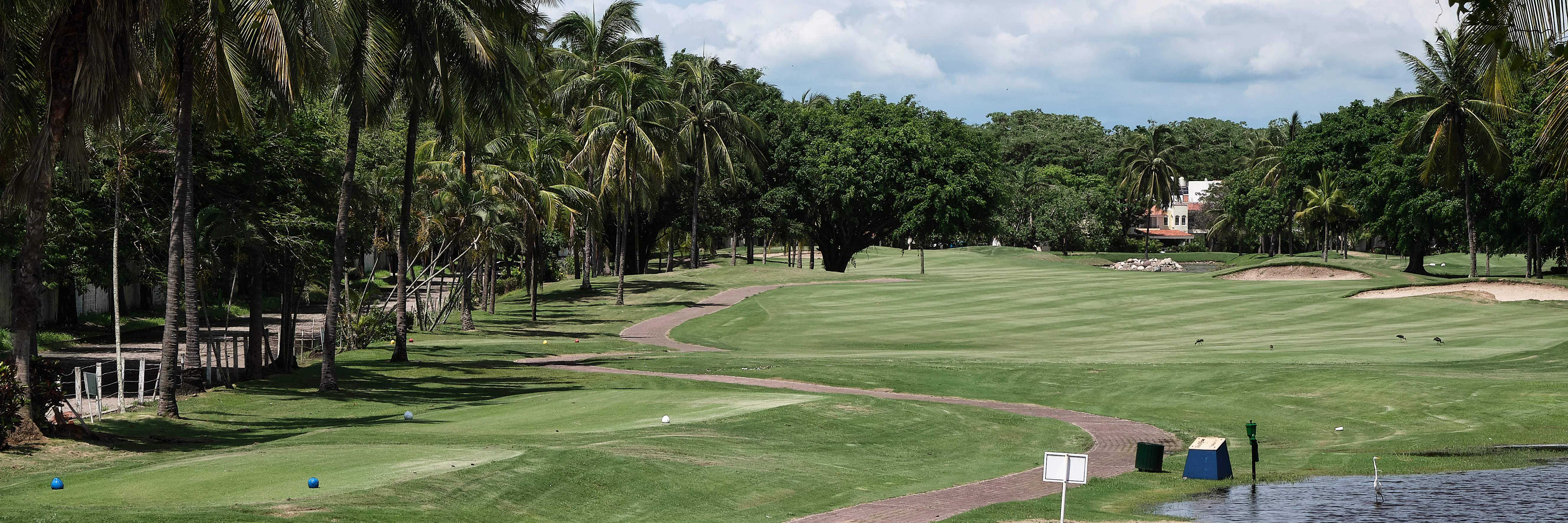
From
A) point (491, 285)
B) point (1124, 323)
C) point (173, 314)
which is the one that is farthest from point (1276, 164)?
point (173, 314)

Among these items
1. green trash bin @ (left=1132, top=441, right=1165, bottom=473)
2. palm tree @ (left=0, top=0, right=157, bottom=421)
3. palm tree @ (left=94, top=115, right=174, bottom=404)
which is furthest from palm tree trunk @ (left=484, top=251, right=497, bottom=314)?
green trash bin @ (left=1132, top=441, right=1165, bottom=473)

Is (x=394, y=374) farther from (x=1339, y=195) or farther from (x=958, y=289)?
(x=1339, y=195)

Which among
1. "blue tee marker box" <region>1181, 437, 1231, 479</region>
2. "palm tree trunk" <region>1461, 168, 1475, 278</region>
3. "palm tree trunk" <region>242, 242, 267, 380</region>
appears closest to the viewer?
"blue tee marker box" <region>1181, 437, 1231, 479</region>

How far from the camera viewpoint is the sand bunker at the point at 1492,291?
47.2m

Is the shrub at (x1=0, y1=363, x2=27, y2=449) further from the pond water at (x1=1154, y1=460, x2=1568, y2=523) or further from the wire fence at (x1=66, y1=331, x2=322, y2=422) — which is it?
the pond water at (x1=1154, y1=460, x2=1568, y2=523)

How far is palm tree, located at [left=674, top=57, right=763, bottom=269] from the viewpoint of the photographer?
A: 2712 inches

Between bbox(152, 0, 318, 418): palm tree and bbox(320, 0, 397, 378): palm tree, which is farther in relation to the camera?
bbox(320, 0, 397, 378): palm tree

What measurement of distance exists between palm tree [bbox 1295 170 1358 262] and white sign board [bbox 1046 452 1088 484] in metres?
72.0

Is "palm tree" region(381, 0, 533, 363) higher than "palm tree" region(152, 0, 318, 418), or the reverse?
"palm tree" region(381, 0, 533, 363)

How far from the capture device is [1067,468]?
40.1 feet

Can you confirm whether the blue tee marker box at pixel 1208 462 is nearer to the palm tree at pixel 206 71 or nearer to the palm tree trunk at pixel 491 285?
the palm tree at pixel 206 71

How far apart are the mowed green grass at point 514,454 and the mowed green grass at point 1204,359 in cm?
322

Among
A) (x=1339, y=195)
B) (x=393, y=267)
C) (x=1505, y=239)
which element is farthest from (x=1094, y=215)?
(x=393, y=267)

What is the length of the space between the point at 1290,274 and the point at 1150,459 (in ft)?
184
